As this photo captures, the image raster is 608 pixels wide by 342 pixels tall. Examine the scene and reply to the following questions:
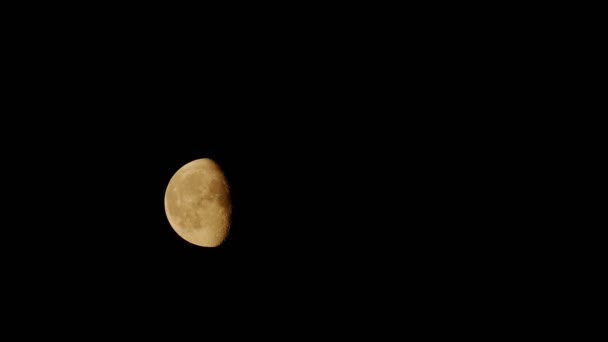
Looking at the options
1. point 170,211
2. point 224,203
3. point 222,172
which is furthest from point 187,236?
point 222,172

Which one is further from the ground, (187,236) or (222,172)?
(222,172)

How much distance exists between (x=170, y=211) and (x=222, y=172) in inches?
16.0

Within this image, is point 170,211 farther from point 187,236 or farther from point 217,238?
point 217,238

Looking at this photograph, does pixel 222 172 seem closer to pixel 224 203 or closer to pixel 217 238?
A: pixel 224 203

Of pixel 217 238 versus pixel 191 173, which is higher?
pixel 191 173

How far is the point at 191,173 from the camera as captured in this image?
1.96 meters

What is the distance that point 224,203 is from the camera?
1891mm

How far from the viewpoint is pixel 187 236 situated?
1.95m

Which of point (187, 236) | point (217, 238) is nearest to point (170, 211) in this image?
point (187, 236)

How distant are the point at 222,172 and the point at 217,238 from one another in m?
0.40

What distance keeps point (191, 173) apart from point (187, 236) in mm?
383

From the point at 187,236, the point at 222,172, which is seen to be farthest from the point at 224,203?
the point at 187,236

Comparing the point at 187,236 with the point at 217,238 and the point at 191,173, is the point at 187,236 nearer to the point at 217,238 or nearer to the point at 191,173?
the point at 217,238

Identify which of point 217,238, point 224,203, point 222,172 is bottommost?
point 217,238
